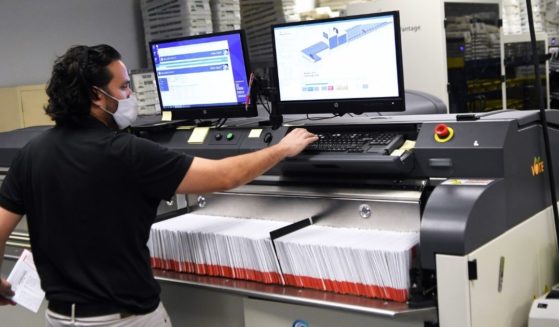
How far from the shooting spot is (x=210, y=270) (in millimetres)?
2186

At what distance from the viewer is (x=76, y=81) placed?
181 cm

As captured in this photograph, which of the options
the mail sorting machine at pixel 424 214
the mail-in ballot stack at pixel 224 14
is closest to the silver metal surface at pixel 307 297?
the mail sorting machine at pixel 424 214

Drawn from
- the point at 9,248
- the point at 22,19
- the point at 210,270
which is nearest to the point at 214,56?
the point at 210,270

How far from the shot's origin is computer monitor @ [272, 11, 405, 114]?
204 cm

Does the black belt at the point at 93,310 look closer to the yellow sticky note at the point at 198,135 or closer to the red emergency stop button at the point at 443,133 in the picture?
the yellow sticky note at the point at 198,135

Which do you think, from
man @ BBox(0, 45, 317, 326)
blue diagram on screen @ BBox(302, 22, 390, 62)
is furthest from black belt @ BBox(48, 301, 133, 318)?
blue diagram on screen @ BBox(302, 22, 390, 62)

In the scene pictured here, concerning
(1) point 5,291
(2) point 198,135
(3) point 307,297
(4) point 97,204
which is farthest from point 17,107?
(3) point 307,297

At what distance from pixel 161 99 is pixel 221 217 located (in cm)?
59

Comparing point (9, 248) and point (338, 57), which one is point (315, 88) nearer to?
point (338, 57)

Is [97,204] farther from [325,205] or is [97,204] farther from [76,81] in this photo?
[325,205]

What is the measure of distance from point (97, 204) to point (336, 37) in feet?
3.08

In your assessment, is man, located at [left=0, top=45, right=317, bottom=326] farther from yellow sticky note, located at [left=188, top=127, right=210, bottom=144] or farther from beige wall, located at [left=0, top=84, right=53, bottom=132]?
beige wall, located at [left=0, top=84, right=53, bottom=132]

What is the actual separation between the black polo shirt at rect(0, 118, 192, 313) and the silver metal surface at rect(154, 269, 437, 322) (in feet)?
0.92

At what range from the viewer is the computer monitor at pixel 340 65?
2.04 metres
